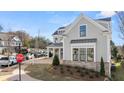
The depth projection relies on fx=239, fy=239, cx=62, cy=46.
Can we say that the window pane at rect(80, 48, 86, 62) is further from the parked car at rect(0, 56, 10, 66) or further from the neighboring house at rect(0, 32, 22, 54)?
the parked car at rect(0, 56, 10, 66)

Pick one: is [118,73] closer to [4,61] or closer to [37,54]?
[37,54]

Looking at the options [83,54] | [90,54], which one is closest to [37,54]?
[83,54]

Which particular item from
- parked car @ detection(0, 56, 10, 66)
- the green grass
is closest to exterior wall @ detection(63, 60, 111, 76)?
the green grass

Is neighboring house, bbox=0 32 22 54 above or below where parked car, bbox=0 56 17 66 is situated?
above

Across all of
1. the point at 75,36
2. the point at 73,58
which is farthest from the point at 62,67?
the point at 75,36

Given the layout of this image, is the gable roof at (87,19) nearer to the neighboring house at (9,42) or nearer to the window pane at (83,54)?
the window pane at (83,54)

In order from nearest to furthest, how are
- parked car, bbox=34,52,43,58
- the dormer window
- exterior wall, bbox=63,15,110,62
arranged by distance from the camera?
exterior wall, bbox=63,15,110,62 → the dormer window → parked car, bbox=34,52,43,58
